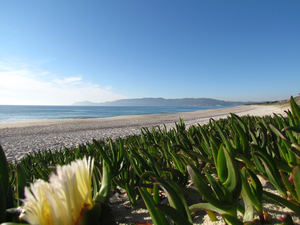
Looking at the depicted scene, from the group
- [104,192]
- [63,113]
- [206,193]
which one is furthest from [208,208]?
[63,113]

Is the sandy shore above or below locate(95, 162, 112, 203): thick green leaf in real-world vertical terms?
below

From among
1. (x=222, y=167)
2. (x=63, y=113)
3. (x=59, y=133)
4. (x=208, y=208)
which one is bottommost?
(x=59, y=133)

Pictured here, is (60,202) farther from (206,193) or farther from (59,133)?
(59,133)

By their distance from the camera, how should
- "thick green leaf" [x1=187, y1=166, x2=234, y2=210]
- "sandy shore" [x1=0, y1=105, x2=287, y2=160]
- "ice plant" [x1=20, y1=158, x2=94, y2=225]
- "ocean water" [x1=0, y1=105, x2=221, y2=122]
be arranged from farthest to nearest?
"ocean water" [x1=0, y1=105, x2=221, y2=122] → "sandy shore" [x1=0, y1=105, x2=287, y2=160] → "thick green leaf" [x1=187, y1=166, x2=234, y2=210] → "ice plant" [x1=20, y1=158, x2=94, y2=225]

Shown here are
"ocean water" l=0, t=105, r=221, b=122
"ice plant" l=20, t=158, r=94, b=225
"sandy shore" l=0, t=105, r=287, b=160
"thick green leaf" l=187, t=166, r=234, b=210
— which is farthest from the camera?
"ocean water" l=0, t=105, r=221, b=122

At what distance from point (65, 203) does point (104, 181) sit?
0.38 feet

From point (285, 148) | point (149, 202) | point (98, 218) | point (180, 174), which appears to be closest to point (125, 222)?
point (180, 174)

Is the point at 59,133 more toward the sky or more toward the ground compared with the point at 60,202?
more toward the ground

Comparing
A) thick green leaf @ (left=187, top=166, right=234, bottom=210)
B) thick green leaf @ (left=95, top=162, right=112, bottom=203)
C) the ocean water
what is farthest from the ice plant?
the ocean water

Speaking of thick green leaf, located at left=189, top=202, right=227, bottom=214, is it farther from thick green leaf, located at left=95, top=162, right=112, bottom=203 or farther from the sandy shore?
the sandy shore

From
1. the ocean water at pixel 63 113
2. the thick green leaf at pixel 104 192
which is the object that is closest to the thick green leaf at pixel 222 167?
the thick green leaf at pixel 104 192

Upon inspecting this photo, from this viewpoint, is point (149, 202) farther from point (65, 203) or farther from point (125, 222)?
point (125, 222)

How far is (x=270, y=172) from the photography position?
70 cm

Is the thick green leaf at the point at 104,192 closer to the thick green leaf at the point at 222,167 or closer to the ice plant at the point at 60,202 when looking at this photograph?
the ice plant at the point at 60,202
